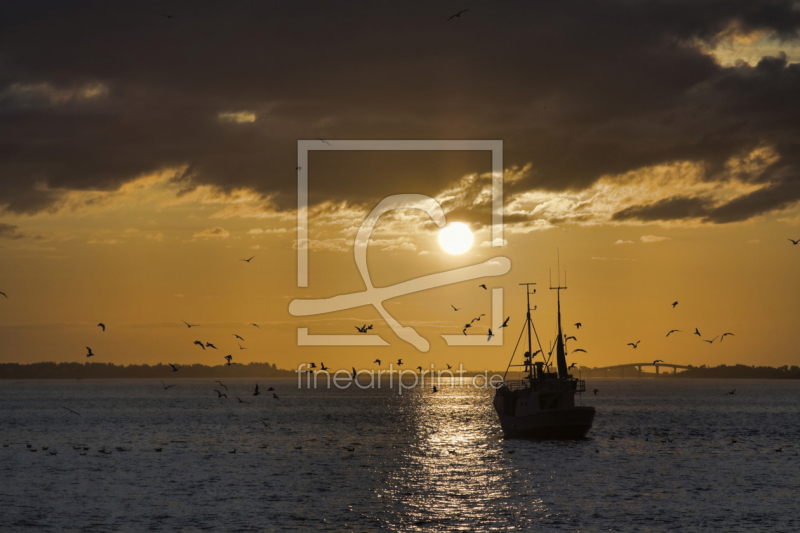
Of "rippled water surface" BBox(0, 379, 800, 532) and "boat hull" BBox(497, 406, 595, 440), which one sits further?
"boat hull" BBox(497, 406, 595, 440)

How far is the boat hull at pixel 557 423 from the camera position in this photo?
9000 cm

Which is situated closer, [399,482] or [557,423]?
[399,482]

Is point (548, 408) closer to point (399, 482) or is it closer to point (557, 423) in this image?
point (557, 423)

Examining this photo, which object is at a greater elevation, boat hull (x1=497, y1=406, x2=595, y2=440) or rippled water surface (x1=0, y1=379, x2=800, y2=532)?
boat hull (x1=497, y1=406, x2=595, y2=440)

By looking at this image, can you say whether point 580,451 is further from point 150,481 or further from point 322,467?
point 150,481

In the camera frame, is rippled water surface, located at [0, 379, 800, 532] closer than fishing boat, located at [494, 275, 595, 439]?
Yes

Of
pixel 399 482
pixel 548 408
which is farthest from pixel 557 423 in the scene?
pixel 399 482

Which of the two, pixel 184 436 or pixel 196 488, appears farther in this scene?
pixel 184 436

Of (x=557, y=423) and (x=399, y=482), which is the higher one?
(x=557, y=423)

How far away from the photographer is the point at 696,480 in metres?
66.9

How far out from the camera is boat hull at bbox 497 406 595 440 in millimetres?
90000

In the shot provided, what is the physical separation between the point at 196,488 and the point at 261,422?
279 ft

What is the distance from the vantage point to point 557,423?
90562 mm

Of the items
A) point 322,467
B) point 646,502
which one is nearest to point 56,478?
point 322,467
